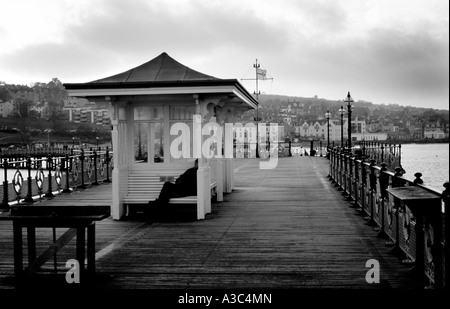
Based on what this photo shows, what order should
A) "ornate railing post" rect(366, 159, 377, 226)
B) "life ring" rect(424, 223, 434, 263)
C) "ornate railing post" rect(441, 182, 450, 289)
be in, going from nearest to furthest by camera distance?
1. "ornate railing post" rect(441, 182, 450, 289)
2. "life ring" rect(424, 223, 434, 263)
3. "ornate railing post" rect(366, 159, 377, 226)

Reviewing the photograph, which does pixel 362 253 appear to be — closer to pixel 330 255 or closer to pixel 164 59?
pixel 330 255

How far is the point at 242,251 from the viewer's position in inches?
320

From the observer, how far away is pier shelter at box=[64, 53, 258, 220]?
1105 centimetres

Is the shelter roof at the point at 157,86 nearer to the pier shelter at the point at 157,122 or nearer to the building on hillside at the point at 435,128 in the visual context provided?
the pier shelter at the point at 157,122

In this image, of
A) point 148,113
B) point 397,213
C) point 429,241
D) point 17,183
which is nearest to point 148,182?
point 148,113

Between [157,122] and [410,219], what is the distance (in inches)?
277

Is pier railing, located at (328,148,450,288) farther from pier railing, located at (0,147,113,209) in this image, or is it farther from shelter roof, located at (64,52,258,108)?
pier railing, located at (0,147,113,209)

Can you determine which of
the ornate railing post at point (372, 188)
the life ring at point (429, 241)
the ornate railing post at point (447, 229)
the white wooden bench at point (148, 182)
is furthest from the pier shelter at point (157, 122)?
the ornate railing post at point (447, 229)

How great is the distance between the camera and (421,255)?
20.8 ft

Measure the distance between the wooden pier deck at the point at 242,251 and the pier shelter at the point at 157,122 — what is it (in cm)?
77

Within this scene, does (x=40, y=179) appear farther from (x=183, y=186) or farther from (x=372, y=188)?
(x=372, y=188)

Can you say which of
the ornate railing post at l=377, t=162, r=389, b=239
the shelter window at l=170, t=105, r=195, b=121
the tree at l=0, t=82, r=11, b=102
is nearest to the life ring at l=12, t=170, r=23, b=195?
the shelter window at l=170, t=105, r=195, b=121
